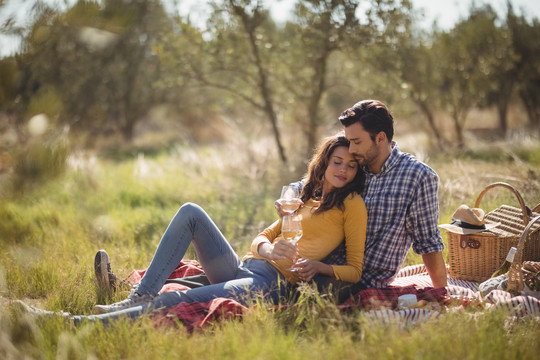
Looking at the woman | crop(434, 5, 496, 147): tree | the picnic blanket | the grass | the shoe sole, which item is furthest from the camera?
crop(434, 5, 496, 147): tree

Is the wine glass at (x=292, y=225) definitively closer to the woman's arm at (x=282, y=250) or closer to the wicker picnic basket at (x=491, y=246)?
the woman's arm at (x=282, y=250)

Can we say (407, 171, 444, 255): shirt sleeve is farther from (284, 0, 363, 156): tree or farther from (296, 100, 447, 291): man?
(284, 0, 363, 156): tree

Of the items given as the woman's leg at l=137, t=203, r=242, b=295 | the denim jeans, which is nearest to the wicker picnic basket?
the denim jeans

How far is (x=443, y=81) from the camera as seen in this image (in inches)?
512

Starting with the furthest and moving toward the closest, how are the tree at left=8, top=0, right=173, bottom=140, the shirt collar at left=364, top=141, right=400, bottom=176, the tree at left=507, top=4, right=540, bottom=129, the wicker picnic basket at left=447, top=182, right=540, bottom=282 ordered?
the tree at left=8, top=0, right=173, bottom=140
the tree at left=507, top=4, right=540, bottom=129
the wicker picnic basket at left=447, top=182, right=540, bottom=282
the shirt collar at left=364, top=141, right=400, bottom=176

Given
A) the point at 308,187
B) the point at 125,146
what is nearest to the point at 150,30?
the point at 125,146

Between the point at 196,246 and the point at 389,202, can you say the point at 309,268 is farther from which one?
the point at 196,246

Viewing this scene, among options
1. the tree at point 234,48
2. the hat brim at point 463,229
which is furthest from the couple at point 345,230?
the tree at point 234,48

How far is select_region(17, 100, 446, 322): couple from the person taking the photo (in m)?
3.46

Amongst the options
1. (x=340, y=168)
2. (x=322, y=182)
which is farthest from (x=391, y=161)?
(x=322, y=182)

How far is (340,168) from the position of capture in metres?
3.54

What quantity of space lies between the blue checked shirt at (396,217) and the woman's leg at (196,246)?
78cm

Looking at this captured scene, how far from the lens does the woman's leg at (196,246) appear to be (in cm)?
356

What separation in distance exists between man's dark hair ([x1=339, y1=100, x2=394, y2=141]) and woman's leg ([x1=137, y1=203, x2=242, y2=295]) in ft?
4.27
